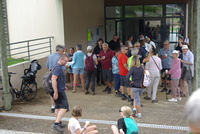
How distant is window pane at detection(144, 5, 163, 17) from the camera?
15.5 meters

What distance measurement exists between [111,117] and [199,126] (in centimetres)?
550

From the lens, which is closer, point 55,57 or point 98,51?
point 55,57

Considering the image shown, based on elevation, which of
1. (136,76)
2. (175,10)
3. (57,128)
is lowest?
(57,128)

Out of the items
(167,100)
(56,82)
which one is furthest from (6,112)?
(167,100)

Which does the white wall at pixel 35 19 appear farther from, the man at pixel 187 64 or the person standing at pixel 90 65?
the man at pixel 187 64

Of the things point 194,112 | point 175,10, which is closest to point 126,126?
point 194,112

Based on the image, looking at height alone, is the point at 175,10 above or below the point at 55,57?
above

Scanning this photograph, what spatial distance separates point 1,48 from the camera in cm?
722

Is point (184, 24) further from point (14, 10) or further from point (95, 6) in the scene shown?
point (14, 10)

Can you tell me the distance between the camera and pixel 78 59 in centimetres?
941

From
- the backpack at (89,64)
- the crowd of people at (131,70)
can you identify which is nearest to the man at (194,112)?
the crowd of people at (131,70)

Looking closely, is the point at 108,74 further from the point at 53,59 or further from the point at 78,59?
the point at 53,59

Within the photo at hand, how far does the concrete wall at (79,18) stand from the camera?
11258mm

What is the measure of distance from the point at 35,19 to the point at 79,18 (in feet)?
6.40
